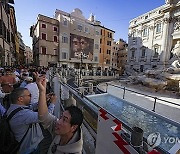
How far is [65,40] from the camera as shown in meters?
34.8

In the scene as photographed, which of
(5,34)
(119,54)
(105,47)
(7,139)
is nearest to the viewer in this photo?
(7,139)

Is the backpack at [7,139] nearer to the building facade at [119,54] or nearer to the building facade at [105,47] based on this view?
the building facade at [105,47]

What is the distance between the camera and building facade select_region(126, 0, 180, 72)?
28.8m

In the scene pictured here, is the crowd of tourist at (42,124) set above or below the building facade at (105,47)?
below

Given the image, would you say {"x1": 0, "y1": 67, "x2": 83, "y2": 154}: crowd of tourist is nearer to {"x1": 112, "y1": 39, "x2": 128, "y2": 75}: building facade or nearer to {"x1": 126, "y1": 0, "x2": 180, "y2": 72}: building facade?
{"x1": 126, "y1": 0, "x2": 180, "y2": 72}: building facade

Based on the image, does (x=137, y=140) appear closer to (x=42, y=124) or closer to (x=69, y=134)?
→ (x=69, y=134)

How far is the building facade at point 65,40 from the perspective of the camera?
32594mm

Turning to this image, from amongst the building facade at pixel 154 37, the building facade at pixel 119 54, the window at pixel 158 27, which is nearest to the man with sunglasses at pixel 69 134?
the building facade at pixel 154 37

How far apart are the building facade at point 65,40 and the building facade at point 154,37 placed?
11137 mm

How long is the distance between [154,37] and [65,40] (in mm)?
20967

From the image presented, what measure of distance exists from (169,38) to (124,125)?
33245 mm

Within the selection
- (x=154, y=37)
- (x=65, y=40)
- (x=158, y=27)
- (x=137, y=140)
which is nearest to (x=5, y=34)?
(x=65, y=40)

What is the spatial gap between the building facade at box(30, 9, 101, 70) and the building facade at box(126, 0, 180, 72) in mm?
11137

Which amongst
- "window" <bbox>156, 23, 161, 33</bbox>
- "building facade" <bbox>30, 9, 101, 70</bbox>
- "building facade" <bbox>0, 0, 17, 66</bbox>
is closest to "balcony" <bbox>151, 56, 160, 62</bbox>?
"window" <bbox>156, 23, 161, 33</bbox>
